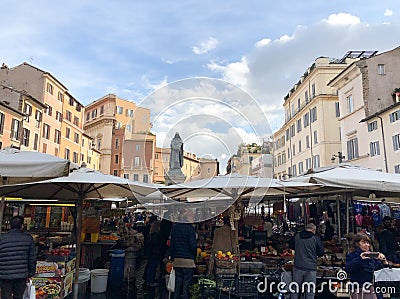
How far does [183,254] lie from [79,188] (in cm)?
276

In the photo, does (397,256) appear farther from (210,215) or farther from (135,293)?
(135,293)

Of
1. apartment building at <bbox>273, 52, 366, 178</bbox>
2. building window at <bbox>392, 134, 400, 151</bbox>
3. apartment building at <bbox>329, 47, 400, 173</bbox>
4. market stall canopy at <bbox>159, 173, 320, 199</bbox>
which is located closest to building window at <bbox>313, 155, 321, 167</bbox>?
apartment building at <bbox>273, 52, 366, 178</bbox>

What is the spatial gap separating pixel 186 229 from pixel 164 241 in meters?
1.76

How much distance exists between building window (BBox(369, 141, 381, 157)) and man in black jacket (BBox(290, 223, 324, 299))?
2021 centimetres

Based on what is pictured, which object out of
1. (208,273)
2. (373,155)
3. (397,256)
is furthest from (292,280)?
(373,155)

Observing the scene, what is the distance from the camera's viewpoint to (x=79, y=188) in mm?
7301

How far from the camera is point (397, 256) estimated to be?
25.2 feet

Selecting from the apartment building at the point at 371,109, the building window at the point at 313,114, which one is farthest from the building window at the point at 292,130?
the apartment building at the point at 371,109

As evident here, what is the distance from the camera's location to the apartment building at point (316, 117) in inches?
1289

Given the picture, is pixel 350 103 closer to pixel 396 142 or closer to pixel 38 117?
pixel 396 142

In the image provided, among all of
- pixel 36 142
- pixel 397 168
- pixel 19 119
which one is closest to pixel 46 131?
pixel 36 142

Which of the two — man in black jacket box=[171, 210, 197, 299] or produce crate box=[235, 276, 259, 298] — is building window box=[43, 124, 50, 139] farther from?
produce crate box=[235, 276, 259, 298]

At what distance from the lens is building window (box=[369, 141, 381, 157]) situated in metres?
23.5

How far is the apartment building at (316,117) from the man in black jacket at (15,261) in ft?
101
